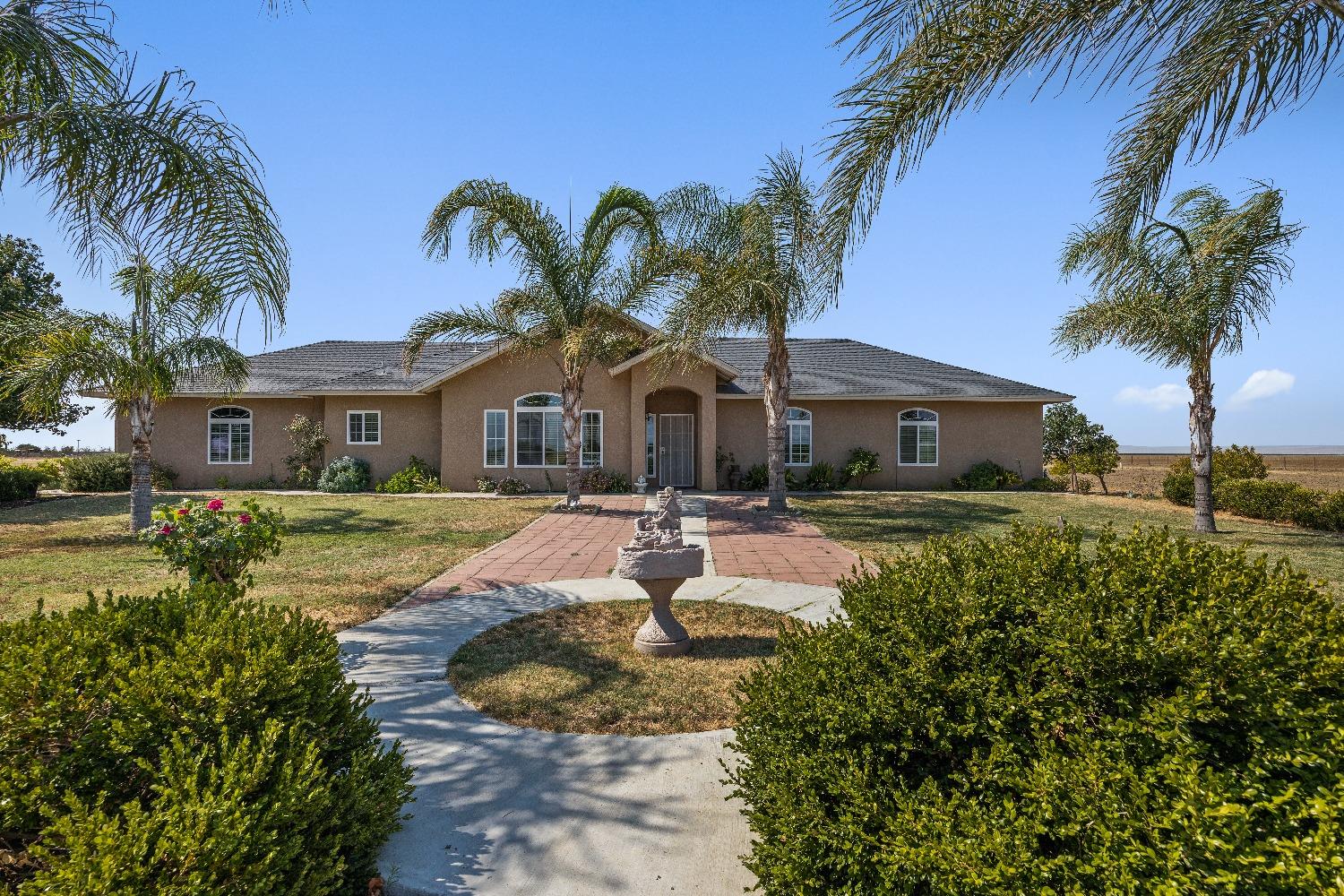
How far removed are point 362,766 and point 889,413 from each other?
20.0m

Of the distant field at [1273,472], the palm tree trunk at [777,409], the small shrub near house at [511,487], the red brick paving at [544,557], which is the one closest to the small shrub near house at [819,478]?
the palm tree trunk at [777,409]

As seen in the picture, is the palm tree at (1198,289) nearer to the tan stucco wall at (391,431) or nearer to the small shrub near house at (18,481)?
the tan stucco wall at (391,431)

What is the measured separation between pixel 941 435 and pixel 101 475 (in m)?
26.4

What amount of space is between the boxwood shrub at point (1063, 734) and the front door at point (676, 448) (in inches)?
699

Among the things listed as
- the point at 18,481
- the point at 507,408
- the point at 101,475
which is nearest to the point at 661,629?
the point at 507,408

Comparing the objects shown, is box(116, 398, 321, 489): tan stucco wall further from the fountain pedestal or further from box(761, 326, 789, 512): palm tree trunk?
the fountain pedestal

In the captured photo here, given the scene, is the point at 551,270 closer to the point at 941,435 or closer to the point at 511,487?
the point at 511,487

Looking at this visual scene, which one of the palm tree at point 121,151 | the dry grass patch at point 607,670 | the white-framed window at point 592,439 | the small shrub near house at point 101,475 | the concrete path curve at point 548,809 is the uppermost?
the palm tree at point 121,151

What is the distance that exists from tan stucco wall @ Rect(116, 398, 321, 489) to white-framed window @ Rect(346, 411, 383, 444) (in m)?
0.72

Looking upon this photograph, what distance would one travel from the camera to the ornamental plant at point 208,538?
563cm

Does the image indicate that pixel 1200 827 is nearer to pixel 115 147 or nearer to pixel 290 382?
pixel 115 147

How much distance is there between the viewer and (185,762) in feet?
6.69

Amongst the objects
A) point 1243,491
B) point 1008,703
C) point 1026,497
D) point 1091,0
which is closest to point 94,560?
point 1008,703

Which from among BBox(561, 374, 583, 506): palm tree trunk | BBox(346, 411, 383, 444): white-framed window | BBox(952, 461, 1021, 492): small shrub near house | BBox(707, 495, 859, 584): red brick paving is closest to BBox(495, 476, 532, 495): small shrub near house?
BBox(561, 374, 583, 506): palm tree trunk
